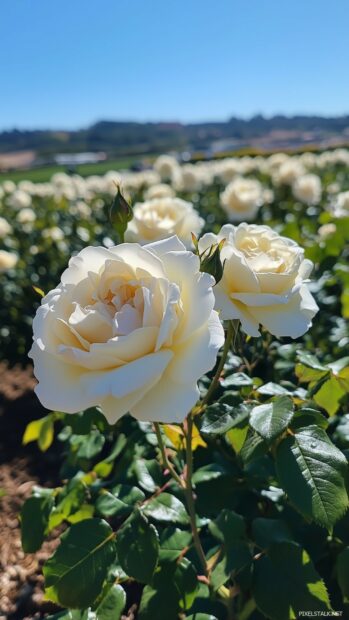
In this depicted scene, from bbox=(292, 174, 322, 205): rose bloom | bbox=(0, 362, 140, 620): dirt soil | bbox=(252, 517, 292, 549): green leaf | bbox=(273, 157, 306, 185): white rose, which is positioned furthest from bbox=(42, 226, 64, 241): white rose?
bbox=(252, 517, 292, 549): green leaf

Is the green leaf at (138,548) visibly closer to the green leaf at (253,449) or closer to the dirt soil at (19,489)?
the green leaf at (253,449)

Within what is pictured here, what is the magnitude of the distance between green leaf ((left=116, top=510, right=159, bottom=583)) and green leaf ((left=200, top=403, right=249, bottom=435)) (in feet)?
0.75

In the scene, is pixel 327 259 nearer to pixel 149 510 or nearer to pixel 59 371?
pixel 149 510

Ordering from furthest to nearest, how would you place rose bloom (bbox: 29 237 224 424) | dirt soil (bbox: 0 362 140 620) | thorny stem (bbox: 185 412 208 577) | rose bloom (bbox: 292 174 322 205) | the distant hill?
1. the distant hill
2. rose bloom (bbox: 292 174 322 205)
3. dirt soil (bbox: 0 362 140 620)
4. thorny stem (bbox: 185 412 208 577)
5. rose bloom (bbox: 29 237 224 424)

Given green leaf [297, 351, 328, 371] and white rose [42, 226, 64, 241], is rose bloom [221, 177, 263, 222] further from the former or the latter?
green leaf [297, 351, 328, 371]

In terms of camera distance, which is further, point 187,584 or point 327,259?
point 327,259

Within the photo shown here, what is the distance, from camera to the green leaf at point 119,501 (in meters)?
1.04

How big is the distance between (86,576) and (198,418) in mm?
335

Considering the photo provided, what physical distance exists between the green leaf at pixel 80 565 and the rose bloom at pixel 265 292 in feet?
1.58

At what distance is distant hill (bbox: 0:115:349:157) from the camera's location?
231ft

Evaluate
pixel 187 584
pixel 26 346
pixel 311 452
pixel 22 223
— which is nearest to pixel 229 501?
pixel 187 584

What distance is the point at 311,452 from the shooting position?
0.79 metres

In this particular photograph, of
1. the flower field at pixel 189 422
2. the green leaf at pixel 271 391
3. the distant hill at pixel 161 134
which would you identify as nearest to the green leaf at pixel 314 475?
the flower field at pixel 189 422

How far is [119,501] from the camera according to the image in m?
1.07
